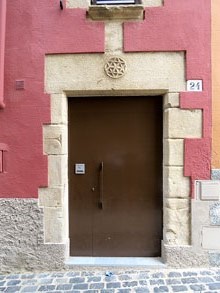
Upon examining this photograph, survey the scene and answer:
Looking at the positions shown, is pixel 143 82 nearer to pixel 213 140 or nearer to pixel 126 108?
pixel 126 108

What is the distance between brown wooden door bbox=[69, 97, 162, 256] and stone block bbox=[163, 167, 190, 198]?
0.23 meters

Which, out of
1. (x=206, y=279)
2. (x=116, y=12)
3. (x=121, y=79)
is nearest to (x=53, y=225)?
(x=206, y=279)

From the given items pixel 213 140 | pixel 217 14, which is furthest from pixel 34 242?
pixel 217 14

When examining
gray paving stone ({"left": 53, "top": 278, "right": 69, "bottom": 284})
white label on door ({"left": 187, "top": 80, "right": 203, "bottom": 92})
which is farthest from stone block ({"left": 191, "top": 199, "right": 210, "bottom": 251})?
gray paving stone ({"left": 53, "top": 278, "right": 69, "bottom": 284})

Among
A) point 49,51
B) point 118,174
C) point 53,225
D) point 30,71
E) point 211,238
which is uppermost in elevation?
point 49,51

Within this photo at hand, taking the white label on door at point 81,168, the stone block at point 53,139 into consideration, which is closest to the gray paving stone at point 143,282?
the white label on door at point 81,168

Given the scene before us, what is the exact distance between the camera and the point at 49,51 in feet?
12.3

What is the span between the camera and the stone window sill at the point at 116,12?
363 cm

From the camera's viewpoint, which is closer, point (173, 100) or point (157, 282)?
point (157, 282)

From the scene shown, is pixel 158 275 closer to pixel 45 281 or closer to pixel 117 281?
pixel 117 281

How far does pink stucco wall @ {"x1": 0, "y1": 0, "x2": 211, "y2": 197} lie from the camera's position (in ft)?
12.1

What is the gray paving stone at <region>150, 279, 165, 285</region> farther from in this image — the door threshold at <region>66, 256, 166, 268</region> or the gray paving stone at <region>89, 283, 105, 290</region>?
the gray paving stone at <region>89, 283, 105, 290</region>

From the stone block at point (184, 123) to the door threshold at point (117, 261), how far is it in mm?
1657

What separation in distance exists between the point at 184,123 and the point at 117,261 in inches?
79.1
